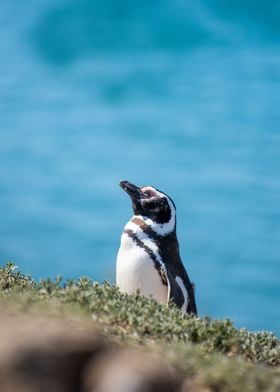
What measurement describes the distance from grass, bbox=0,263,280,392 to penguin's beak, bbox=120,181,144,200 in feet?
9.07

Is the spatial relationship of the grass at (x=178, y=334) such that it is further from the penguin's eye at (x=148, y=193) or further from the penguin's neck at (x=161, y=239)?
the penguin's eye at (x=148, y=193)

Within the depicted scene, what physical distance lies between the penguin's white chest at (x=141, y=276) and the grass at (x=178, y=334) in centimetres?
182

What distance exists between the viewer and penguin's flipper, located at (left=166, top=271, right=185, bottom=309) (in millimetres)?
11484

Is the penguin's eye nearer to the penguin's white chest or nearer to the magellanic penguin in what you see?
the magellanic penguin

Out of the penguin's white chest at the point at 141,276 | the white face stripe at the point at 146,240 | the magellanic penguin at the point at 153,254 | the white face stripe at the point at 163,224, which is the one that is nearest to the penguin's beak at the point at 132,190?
the magellanic penguin at the point at 153,254

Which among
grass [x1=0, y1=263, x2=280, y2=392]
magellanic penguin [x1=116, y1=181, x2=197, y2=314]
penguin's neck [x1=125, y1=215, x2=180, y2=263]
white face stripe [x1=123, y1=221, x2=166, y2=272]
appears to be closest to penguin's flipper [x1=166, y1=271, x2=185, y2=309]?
magellanic penguin [x1=116, y1=181, x2=197, y2=314]

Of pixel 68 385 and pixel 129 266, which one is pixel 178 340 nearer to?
pixel 68 385

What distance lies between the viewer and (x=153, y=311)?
8.50 meters

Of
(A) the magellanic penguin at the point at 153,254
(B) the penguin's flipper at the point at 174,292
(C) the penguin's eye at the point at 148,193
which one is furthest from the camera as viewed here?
(C) the penguin's eye at the point at 148,193

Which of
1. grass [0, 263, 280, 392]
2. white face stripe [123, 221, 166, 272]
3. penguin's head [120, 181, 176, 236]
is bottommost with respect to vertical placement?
grass [0, 263, 280, 392]

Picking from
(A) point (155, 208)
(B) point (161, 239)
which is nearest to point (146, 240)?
(B) point (161, 239)

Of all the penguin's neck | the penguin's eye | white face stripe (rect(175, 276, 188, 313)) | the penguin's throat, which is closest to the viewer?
white face stripe (rect(175, 276, 188, 313))

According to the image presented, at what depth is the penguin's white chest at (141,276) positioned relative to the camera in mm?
11555

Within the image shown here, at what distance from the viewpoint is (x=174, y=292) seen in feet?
37.9
